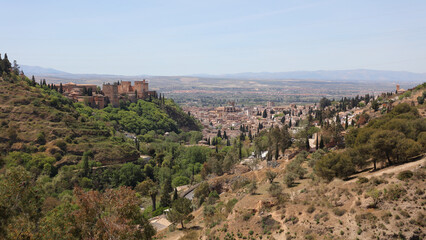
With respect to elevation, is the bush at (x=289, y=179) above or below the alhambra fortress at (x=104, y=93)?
below

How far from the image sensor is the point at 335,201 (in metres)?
19.4

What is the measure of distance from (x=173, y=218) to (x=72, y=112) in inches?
1714

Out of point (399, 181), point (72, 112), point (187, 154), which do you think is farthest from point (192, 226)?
point (72, 112)

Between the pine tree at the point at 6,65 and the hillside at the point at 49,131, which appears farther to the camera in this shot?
the pine tree at the point at 6,65

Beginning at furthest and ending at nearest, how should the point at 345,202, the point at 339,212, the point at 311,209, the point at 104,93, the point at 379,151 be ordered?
the point at 104,93 < the point at 379,151 < the point at 311,209 < the point at 345,202 < the point at 339,212

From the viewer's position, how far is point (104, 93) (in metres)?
83.3

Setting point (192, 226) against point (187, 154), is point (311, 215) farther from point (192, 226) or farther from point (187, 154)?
point (187, 154)

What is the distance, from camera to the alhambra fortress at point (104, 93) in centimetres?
7750

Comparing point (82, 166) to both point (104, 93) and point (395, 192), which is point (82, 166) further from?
point (104, 93)

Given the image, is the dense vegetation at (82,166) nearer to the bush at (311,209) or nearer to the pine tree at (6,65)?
the pine tree at (6,65)

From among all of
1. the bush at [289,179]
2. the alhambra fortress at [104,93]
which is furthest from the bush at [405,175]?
the alhambra fortress at [104,93]

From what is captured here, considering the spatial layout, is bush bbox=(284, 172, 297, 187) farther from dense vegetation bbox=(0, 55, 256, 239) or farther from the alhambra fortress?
the alhambra fortress

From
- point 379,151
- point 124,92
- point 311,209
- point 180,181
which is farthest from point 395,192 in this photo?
point 124,92

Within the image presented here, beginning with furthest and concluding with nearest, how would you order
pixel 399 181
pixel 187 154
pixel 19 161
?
pixel 187 154, pixel 19 161, pixel 399 181
